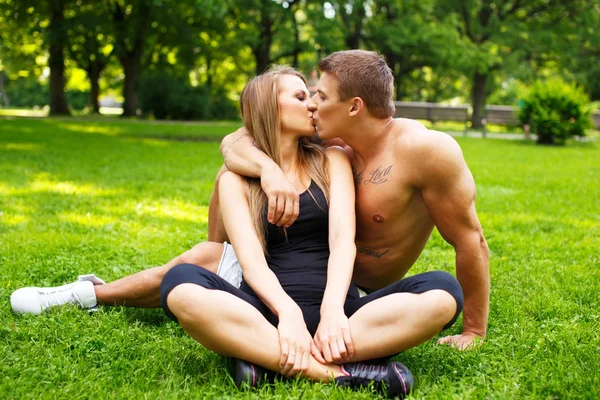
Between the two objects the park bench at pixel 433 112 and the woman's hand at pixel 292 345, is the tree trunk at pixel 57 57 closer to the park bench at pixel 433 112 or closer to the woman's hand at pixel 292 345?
the park bench at pixel 433 112

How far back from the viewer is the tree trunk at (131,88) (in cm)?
2802

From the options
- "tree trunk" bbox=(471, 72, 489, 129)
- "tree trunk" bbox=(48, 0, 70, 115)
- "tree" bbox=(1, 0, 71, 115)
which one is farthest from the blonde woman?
"tree trunk" bbox=(471, 72, 489, 129)

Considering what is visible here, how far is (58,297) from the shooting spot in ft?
12.5

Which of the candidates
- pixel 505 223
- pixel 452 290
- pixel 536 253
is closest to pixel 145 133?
pixel 505 223

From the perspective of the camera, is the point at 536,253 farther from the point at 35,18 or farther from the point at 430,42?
the point at 35,18

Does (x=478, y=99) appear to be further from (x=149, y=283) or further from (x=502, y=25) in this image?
(x=149, y=283)

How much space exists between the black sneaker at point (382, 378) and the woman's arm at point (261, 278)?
0.21 metres

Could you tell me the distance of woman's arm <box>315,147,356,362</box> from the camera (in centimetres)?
283

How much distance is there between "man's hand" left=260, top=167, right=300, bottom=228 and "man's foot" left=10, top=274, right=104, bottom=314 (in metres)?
1.37

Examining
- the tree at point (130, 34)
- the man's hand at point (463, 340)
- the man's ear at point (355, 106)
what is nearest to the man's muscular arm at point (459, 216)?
the man's hand at point (463, 340)

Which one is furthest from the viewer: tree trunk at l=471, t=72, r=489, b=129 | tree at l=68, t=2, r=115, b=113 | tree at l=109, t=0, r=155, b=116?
tree trunk at l=471, t=72, r=489, b=129

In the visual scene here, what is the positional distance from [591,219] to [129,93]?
955 inches

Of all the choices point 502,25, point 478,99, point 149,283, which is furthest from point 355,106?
point 478,99

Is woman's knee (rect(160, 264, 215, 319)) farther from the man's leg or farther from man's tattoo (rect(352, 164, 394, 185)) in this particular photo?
man's tattoo (rect(352, 164, 394, 185))
